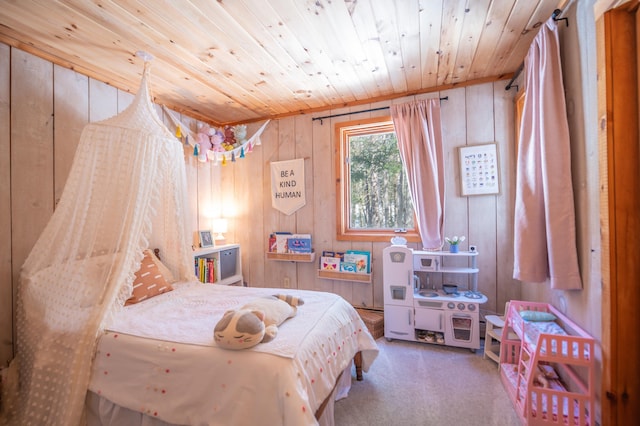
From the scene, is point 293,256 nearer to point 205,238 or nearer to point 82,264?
point 205,238

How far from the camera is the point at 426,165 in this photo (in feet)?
8.82

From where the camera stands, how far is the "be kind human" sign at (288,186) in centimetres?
327

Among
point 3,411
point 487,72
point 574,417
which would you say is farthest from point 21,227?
point 487,72

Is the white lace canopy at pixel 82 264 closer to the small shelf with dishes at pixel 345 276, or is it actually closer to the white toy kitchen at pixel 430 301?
the small shelf with dishes at pixel 345 276

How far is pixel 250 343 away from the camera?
1.26 meters

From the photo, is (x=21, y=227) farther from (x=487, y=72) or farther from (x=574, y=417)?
(x=487, y=72)

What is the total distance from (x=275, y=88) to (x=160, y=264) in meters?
2.02

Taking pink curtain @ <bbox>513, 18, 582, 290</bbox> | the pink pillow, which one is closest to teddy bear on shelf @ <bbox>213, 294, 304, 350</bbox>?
the pink pillow

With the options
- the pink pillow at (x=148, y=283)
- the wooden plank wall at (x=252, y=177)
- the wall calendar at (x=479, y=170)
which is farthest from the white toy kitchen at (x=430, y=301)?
the pink pillow at (x=148, y=283)

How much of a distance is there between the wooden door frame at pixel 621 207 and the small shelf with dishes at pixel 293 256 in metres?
2.40

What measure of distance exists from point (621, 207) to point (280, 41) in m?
2.20

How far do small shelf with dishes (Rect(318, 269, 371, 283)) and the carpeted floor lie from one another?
743 millimetres

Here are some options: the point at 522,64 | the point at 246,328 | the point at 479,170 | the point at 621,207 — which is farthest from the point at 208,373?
the point at 522,64

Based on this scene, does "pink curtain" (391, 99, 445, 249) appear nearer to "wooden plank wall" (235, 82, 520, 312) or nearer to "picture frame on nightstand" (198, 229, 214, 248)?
"wooden plank wall" (235, 82, 520, 312)
